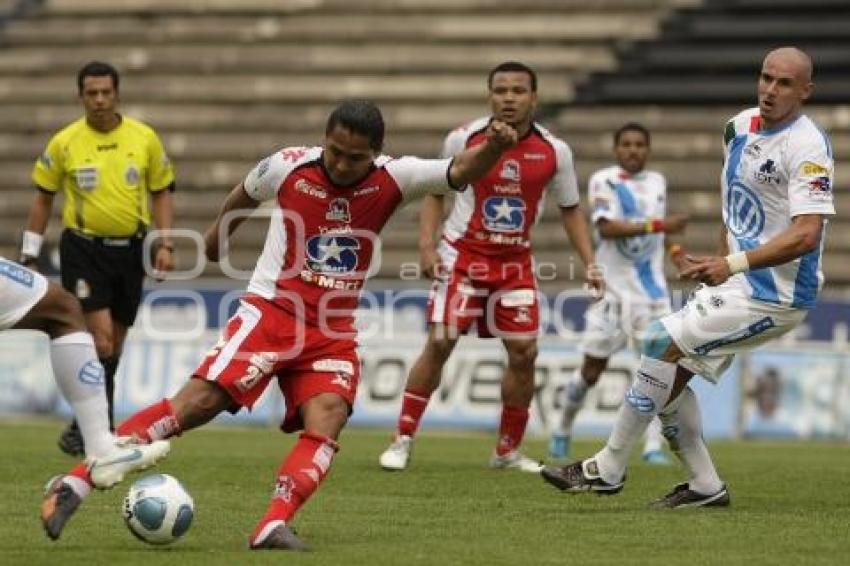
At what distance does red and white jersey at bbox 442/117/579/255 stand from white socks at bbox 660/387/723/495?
2828 mm

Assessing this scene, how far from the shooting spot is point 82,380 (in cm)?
814

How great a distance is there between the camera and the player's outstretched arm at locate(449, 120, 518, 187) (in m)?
7.65

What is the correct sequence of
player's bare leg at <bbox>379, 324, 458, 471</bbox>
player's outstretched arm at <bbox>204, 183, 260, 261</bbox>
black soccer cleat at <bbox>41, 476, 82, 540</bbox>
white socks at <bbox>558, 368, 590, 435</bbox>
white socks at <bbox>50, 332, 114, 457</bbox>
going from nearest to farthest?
black soccer cleat at <bbox>41, 476, 82, 540</bbox> < white socks at <bbox>50, 332, 114, 457</bbox> < player's outstretched arm at <bbox>204, 183, 260, 261</bbox> < player's bare leg at <bbox>379, 324, 458, 471</bbox> < white socks at <bbox>558, 368, 590, 435</bbox>

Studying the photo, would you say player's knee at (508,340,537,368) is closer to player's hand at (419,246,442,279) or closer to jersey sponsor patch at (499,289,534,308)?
jersey sponsor patch at (499,289,534,308)

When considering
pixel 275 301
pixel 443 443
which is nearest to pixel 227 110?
pixel 443 443

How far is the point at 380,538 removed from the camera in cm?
850

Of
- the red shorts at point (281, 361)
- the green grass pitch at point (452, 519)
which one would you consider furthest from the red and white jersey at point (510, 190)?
the red shorts at point (281, 361)

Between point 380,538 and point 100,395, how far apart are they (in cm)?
136

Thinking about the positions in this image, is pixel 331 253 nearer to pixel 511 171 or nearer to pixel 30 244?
pixel 511 171

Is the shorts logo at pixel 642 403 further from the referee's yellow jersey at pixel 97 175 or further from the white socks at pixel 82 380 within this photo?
the referee's yellow jersey at pixel 97 175

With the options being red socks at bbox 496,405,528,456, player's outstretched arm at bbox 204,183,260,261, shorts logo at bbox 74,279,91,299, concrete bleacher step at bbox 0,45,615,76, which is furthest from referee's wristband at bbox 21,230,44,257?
concrete bleacher step at bbox 0,45,615,76

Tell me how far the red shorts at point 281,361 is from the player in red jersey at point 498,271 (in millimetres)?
4143

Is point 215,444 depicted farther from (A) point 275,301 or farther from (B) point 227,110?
(B) point 227,110

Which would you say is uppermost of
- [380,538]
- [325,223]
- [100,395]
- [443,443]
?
[325,223]
